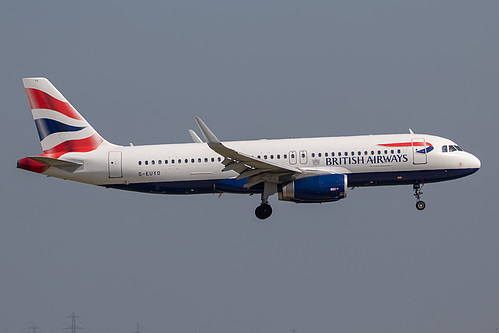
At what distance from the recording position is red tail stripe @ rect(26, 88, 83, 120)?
2259 inches

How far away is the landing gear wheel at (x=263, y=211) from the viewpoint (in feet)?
182

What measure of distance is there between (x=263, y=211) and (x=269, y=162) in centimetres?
393

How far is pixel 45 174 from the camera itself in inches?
2179

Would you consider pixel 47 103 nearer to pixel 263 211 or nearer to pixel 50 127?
pixel 50 127

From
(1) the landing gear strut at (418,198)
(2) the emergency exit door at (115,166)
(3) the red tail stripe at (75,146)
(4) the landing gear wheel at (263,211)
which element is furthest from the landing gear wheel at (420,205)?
(3) the red tail stripe at (75,146)

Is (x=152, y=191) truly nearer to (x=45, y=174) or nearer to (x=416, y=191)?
(x=45, y=174)

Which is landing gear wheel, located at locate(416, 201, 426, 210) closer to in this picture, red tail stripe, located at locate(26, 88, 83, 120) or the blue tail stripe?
the blue tail stripe

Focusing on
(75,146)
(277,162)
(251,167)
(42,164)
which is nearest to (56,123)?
(75,146)

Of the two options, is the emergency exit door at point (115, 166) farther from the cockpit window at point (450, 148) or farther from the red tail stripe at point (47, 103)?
the cockpit window at point (450, 148)

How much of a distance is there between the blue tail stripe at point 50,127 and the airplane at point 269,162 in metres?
1.20

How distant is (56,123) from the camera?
2243 inches

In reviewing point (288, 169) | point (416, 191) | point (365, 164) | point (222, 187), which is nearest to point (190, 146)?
point (222, 187)

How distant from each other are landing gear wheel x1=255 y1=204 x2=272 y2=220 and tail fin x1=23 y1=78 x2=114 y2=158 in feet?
34.9

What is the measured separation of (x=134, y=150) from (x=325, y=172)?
477 inches
